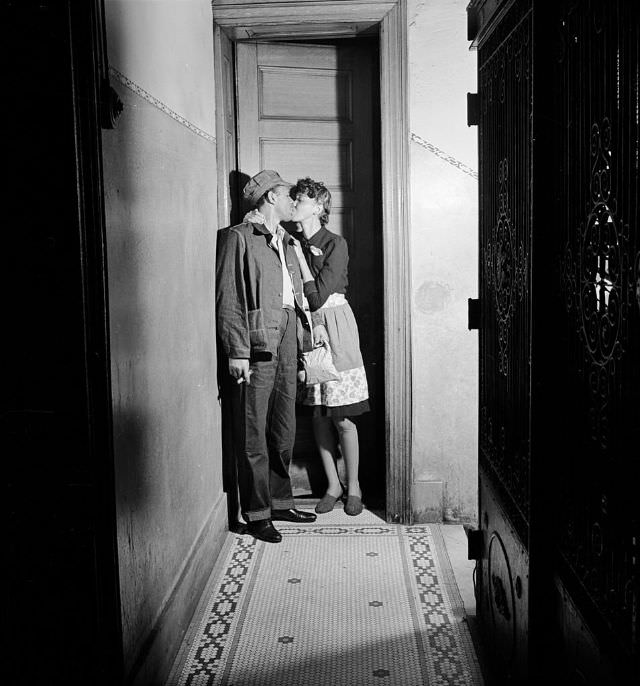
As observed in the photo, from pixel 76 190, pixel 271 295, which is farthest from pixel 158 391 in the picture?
pixel 271 295

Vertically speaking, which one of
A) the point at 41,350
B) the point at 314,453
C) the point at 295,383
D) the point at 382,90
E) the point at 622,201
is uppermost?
the point at 382,90

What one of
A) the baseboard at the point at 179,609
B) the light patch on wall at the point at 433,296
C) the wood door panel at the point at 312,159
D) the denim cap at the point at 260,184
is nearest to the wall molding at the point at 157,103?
the denim cap at the point at 260,184

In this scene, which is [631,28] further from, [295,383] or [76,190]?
[295,383]

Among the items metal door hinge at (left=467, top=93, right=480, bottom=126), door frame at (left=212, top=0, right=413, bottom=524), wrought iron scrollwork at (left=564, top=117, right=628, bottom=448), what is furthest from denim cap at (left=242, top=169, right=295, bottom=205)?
wrought iron scrollwork at (left=564, top=117, right=628, bottom=448)

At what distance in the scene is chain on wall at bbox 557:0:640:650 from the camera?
1.27 meters

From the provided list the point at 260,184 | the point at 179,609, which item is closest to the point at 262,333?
the point at 260,184

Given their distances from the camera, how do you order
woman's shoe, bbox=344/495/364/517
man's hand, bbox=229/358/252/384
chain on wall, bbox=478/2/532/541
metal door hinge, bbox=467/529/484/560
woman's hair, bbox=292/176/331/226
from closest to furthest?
1. chain on wall, bbox=478/2/532/541
2. metal door hinge, bbox=467/529/484/560
3. man's hand, bbox=229/358/252/384
4. woman's hair, bbox=292/176/331/226
5. woman's shoe, bbox=344/495/364/517

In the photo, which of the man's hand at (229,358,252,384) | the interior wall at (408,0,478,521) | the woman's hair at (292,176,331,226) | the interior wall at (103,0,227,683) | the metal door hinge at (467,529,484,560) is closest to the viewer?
the interior wall at (103,0,227,683)

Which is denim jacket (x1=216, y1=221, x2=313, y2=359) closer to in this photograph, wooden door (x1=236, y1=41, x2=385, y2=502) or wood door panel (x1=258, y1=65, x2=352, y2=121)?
wooden door (x1=236, y1=41, x2=385, y2=502)

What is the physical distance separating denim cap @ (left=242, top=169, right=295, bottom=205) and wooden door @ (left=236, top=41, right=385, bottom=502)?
0.34 metres

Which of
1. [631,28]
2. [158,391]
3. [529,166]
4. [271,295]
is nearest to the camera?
[631,28]

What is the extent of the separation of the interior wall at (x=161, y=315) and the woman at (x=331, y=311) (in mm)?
530

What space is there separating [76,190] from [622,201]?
4.14ft

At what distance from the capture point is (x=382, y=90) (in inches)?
146
